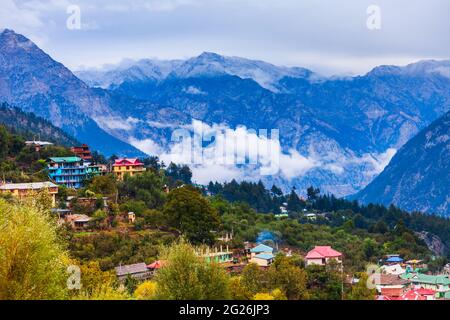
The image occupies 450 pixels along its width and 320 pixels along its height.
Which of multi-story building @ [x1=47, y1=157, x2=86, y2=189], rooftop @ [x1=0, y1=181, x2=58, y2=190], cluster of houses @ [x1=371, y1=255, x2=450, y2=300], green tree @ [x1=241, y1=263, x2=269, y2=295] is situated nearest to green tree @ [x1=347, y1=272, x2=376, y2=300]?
cluster of houses @ [x1=371, y1=255, x2=450, y2=300]

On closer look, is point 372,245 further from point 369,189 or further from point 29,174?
point 369,189

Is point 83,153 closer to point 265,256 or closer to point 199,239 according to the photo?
point 199,239

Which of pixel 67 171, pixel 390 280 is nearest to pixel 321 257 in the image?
pixel 390 280

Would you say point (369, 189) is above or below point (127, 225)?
below

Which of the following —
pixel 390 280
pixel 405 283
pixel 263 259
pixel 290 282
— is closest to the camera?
pixel 290 282
